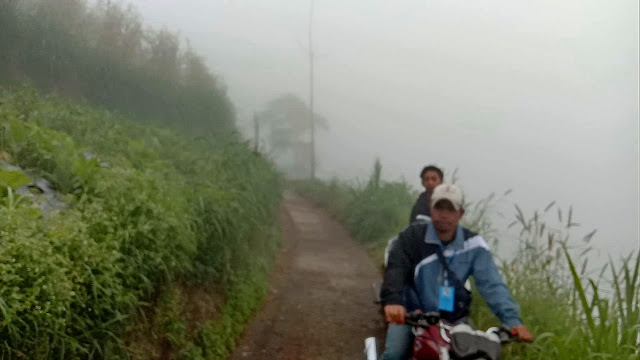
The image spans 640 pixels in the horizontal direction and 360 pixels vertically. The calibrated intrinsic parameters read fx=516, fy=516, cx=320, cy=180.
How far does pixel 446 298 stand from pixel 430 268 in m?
0.18

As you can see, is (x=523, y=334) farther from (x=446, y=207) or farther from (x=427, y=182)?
(x=427, y=182)

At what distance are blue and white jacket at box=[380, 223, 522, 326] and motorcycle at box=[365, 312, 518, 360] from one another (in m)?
0.28

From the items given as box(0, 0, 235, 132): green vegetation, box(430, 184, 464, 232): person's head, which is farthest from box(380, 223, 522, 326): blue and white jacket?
box(0, 0, 235, 132): green vegetation

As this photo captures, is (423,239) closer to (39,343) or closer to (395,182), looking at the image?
(39,343)

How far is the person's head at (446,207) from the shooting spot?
2803 mm

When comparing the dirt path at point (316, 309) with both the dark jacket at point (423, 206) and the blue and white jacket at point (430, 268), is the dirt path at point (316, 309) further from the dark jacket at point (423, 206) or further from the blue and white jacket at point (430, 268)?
the blue and white jacket at point (430, 268)

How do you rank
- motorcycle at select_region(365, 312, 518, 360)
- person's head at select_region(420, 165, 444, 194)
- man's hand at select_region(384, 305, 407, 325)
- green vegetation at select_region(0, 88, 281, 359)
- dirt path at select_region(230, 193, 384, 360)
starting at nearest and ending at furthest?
motorcycle at select_region(365, 312, 518, 360) → man's hand at select_region(384, 305, 407, 325) → green vegetation at select_region(0, 88, 281, 359) → person's head at select_region(420, 165, 444, 194) → dirt path at select_region(230, 193, 384, 360)

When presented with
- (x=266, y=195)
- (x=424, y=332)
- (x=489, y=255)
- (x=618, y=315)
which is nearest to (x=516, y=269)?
(x=618, y=315)

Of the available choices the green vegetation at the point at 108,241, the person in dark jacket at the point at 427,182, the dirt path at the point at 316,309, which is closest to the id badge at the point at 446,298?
the green vegetation at the point at 108,241

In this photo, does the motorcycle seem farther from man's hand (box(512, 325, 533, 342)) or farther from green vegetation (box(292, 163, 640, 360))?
green vegetation (box(292, 163, 640, 360))

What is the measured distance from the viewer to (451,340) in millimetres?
2146

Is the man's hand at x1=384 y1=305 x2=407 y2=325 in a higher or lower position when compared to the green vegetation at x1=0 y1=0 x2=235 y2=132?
lower

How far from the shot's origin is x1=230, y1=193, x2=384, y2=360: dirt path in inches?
222

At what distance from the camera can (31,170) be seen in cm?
395
